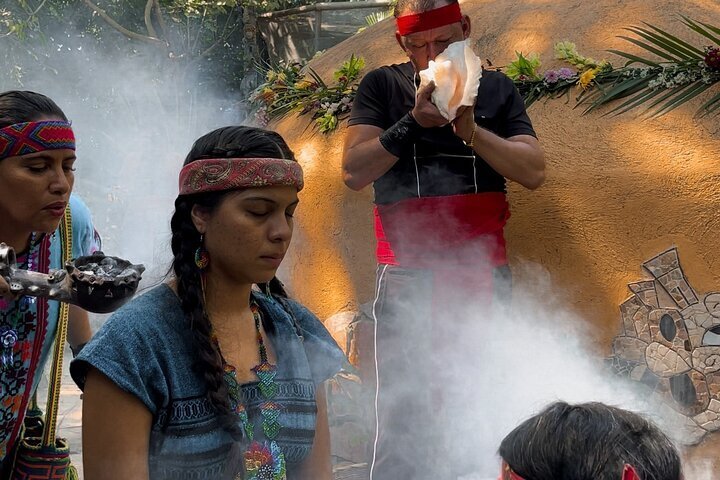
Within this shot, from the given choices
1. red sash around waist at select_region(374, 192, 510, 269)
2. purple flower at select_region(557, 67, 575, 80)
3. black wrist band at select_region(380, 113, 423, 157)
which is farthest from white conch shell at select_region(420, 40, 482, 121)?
purple flower at select_region(557, 67, 575, 80)

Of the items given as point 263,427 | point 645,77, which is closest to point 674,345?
point 645,77

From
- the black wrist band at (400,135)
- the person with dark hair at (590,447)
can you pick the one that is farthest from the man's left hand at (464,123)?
the person with dark hair at (590,447)

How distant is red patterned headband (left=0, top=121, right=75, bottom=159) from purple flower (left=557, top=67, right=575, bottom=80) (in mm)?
2829

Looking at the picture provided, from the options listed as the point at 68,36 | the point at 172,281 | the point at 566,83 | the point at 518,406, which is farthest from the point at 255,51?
the point at 172,281

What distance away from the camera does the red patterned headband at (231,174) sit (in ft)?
7.28

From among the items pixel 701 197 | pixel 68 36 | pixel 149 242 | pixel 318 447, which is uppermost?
pixel 68 36

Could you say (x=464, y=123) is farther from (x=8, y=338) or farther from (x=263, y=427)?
(x=8, y=338)

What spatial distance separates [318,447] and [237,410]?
333 millimetres

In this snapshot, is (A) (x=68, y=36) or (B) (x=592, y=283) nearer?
(B) (x=592, y=283)

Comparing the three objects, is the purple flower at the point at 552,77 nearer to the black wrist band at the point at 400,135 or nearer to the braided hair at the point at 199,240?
the black wrist band at the point at 400,135

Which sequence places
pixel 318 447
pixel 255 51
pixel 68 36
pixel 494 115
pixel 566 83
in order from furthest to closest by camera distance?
pixel 68 36 → pixel 255 51 → pixel 566 83 → pixel 494 115 → pixel 318 447

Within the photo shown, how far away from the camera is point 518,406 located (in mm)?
4285

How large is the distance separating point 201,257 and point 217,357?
0.85ft

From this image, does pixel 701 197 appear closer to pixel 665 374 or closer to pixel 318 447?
pixel 665 374
